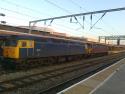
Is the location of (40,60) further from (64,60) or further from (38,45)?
(64,60)

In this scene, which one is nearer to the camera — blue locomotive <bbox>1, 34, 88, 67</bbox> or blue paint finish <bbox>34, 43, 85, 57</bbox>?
blue locomotive <bbox>1, 34, 88, 67</bbox>

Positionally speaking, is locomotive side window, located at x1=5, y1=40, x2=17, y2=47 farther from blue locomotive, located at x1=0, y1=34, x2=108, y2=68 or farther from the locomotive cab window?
the locomotive cab window

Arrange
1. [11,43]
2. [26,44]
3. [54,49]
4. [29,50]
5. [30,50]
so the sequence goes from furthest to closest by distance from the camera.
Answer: [54,49] → [30,50] → [29,50] → [26,44] → [11,43]

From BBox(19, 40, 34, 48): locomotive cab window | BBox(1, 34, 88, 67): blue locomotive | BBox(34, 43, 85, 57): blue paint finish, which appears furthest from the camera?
BBox(34, 43, 85, 57): blue paint finish

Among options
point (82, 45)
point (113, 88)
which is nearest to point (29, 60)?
point (113, 88)

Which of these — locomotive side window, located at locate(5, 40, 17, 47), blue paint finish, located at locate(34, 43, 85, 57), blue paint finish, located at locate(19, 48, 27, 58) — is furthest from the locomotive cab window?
blue paint finish, located at locate(34, 43, 85, 57)

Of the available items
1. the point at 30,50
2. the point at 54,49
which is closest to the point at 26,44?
the point at 30,50

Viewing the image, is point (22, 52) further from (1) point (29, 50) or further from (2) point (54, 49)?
(2) point (54, 49)

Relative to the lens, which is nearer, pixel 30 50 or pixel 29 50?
pixel 29 50

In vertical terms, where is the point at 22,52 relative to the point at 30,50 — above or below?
below

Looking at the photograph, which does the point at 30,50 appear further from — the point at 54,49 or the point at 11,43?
the point at 54,49

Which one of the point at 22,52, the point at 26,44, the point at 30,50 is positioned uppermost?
the point at 26,44

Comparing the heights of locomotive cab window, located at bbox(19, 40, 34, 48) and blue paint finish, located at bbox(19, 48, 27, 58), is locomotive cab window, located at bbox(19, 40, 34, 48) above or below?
above

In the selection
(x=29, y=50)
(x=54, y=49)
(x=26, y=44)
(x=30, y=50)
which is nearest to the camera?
(x=26, y=44)
